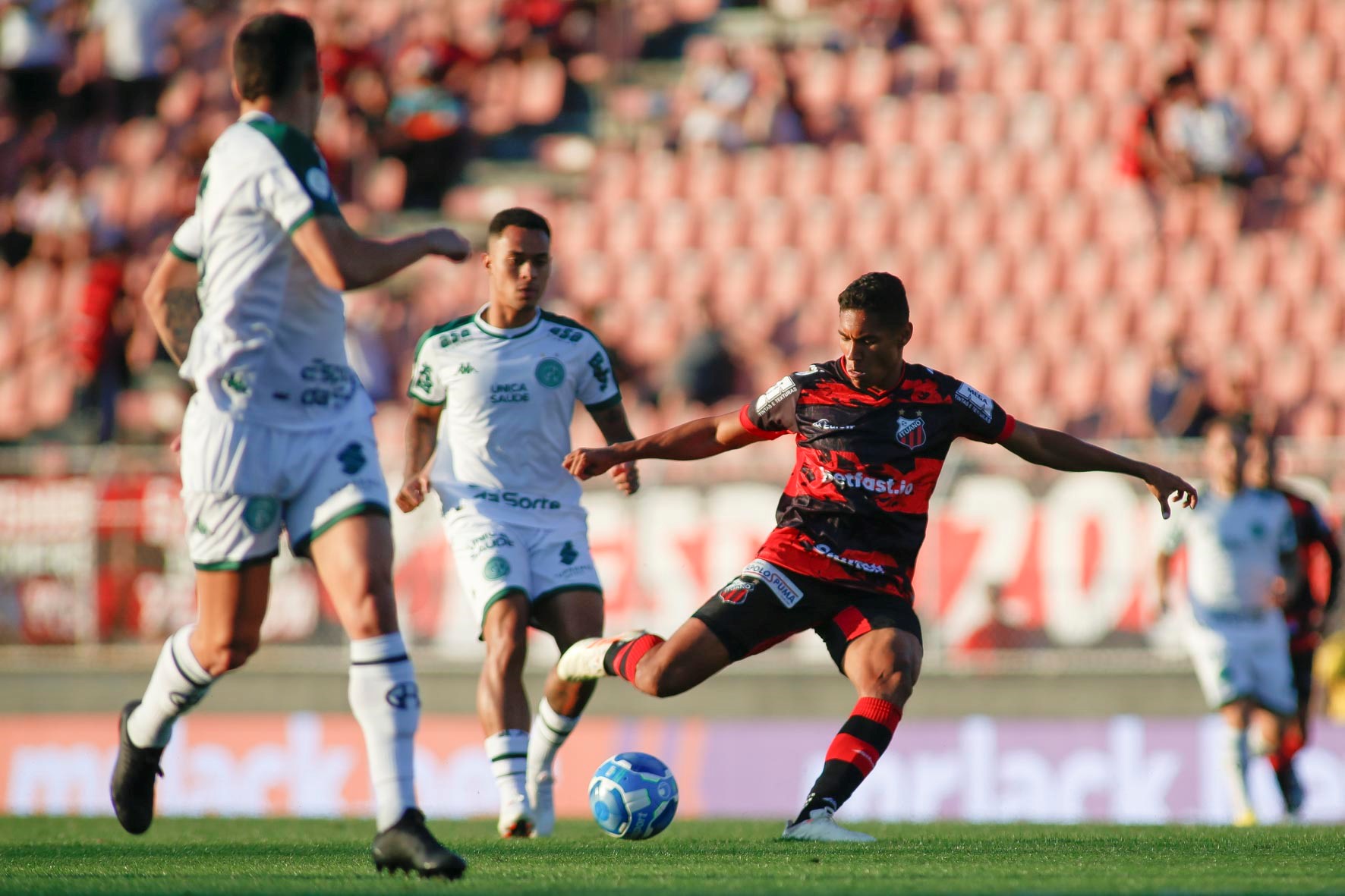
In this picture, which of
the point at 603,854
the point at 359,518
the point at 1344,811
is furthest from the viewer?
the point at 1344,811

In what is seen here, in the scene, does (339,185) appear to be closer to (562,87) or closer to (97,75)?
(562,87)

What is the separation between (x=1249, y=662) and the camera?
10.4 m

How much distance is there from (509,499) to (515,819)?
4.63 feet

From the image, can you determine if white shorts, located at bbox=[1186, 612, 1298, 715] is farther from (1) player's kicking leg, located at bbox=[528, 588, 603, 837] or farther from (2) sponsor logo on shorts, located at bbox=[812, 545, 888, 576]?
(2) sponsor logo on shorts, located at bbox=[812, 545, 888, 576]

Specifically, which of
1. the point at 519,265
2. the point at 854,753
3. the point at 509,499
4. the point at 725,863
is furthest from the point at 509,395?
the point at 725,863

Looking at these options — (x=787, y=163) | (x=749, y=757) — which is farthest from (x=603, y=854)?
(x=787, y=163)

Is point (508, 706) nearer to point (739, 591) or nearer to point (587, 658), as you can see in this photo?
point (587, 658)

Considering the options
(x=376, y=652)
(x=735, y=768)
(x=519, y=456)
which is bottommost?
(x=735, y=768)

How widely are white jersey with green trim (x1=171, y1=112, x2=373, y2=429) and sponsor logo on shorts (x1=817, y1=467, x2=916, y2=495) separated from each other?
200cm

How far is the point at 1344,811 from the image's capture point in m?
11.8

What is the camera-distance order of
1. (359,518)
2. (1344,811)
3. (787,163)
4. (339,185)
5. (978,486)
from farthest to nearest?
A: (339,185)
(787,163)
(978,486)
(1344,811)
(359,518)

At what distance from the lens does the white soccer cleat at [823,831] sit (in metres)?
6.40

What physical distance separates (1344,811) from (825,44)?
9921 mm

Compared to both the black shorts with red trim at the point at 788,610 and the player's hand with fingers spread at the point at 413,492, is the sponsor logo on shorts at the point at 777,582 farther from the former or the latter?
the player's hand with fingers spread at the point at 413,492
